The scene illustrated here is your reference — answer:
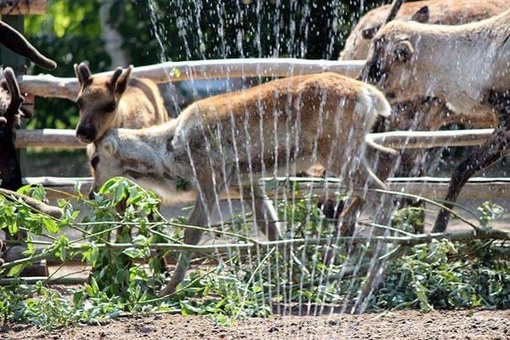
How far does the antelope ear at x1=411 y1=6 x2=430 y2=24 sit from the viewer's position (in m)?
11.0

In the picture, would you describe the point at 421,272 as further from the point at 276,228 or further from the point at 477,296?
the point at 276,228

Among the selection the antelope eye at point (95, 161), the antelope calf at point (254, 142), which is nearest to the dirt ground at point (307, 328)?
the antelope calf at point (254, 142)

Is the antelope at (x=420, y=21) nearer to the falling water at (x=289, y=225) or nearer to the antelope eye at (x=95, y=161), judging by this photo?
the falling water at (x=289, y=225)

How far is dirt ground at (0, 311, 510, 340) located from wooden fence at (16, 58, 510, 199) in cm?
245

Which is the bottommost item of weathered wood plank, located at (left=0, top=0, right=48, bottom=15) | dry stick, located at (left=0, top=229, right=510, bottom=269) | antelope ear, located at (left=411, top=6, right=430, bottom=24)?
dry stick, located at (left=0, top=229, right=510, bottom=269)

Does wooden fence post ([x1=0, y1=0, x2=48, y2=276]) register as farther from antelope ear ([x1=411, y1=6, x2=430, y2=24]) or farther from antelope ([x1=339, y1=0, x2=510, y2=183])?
antelope ear ([x1=411, y1=6, x2=430, y2=24])

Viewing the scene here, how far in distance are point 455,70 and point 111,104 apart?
262 centimetres

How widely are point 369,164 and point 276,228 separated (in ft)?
2.67

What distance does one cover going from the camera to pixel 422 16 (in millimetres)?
11031

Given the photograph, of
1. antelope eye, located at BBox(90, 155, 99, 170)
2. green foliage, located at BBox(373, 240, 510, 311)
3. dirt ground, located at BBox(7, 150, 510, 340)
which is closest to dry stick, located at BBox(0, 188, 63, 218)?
dirt ground, located at BBox(7, 150, 510, 340)

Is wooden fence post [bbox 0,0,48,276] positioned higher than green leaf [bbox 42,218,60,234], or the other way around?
wooden fence post [bbox 0,0,48,276]

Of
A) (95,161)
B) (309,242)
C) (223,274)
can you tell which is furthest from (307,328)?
(95,161)

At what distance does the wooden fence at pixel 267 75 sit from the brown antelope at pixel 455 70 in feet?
1.03

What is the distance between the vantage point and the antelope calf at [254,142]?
805cm
